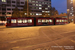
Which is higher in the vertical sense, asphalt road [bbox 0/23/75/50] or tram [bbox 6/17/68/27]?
tram [bbox 6/17/68/27]

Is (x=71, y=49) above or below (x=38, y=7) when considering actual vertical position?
below

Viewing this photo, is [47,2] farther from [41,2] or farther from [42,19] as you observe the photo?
[42,19]

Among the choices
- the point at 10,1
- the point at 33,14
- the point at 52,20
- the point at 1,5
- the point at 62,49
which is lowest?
the point at 62,49

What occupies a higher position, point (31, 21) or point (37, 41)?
point (31, 21)

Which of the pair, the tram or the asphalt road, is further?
the tram

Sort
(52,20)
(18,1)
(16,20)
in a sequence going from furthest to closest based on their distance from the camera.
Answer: (18,1), (52,20), (16,20)

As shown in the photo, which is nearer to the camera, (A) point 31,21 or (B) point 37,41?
(B) point 37,41

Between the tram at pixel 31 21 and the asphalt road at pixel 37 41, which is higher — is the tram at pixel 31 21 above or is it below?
above

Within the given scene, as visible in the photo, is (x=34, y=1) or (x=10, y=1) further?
(x=34, y=1)

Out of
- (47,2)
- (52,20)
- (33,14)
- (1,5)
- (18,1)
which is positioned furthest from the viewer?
(47,2)

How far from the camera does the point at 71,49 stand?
4078 mm

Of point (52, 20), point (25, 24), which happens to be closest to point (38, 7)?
point (52, 20)

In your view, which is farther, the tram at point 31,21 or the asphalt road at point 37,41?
the tram at point 31,21

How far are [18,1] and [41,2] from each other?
808 inches
